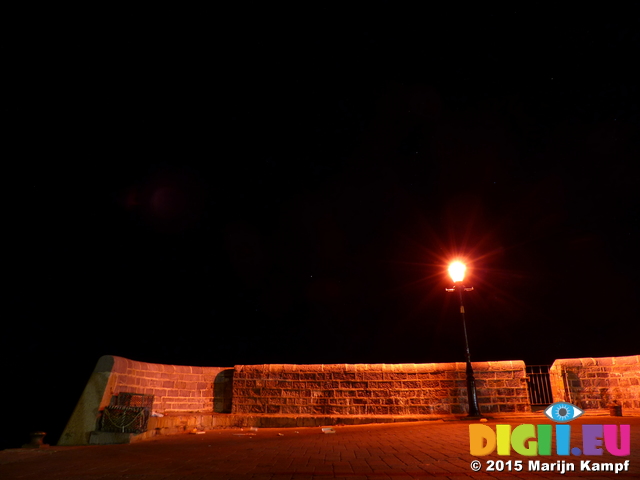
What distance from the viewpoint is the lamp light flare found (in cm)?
1205

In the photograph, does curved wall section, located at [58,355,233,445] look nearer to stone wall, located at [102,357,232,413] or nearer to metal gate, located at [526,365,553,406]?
stone wall, located at [102,357,232,413]

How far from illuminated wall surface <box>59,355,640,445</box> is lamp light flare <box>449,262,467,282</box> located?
7.91 feet

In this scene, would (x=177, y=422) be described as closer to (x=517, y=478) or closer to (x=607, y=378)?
(x=517, y=478)

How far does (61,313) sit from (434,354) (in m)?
28.4

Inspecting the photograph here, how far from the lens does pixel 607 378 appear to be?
1161 cm

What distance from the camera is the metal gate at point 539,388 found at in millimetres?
12375

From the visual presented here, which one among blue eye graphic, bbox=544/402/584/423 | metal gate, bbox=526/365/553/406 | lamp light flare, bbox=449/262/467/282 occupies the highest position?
lamp light flare, bbox=449/262/467/282

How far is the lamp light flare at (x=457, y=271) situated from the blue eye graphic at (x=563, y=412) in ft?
11.9

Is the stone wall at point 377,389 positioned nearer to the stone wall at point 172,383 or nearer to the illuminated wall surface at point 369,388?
the illuminated wall surface at point 369,388

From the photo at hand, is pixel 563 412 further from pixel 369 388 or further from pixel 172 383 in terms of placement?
pixel 172 383

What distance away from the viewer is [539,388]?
12.5m

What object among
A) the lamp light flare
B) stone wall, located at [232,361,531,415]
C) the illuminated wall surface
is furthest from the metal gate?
the lamp light flare

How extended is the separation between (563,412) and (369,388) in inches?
185

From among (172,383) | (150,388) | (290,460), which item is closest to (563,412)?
(290,460)
